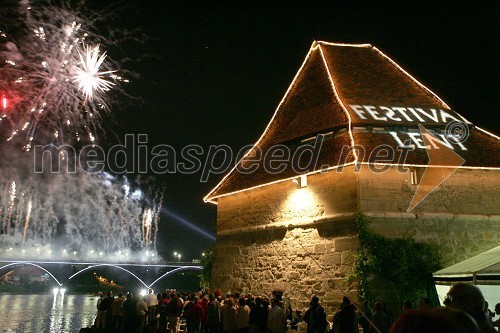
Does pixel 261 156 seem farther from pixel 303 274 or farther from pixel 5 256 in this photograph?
pixel 5 256

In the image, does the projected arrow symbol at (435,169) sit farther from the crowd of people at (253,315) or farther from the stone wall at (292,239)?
the crowd of people at (253,315)

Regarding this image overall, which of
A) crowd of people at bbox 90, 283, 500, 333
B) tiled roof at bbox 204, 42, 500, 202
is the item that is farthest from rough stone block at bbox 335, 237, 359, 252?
tiled roof at bbox 204, 42, 500, 202

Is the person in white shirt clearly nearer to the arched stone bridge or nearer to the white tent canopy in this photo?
the white tent canopy

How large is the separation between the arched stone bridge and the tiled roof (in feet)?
149

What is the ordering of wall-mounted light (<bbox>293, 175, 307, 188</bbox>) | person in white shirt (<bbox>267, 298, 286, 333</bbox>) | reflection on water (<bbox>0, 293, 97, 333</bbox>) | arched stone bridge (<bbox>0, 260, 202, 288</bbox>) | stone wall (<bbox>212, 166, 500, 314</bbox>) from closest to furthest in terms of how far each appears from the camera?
person in white shirt (<bbox>267, 298, 286, 333</bbox>) → stone wall (<bbox>212, 166, 500, 314</bbox>) → wall-mounted light (<bbox>293, 175, 307, 188</bbox>) → reflection on water (<bbox>0, 293, 97, 333</bbox>) → arched stone bridge (<bbox>0, 260, 202, 288</bbox>)

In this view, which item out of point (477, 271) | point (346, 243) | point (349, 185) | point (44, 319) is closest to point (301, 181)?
point (349, 185)

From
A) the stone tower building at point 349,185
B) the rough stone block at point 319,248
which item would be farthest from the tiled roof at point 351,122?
the rough stone block at point 319,248

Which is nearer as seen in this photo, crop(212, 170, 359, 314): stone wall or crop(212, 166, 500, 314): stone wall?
crop(212, 166, 500, 314): stone wall

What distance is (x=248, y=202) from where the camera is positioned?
1464 cm

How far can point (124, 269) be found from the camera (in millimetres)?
57625

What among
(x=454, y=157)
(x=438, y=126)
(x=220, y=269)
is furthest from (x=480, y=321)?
(x=220, y=269)

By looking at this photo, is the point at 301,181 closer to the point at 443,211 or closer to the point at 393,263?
the point at 393,263

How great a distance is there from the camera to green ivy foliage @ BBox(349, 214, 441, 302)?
34.9 ft

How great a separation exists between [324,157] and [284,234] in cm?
245
